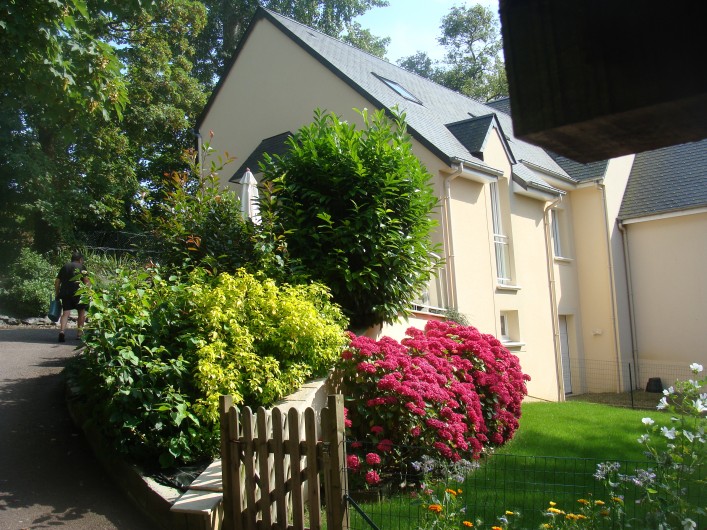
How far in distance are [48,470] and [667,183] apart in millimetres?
20355

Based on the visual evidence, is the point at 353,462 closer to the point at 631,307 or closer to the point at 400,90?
the point at 400,90

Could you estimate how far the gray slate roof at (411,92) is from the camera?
1498 cm

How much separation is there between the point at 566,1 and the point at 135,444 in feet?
19.5

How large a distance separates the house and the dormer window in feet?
0.27

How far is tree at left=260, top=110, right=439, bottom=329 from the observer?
9211 mm

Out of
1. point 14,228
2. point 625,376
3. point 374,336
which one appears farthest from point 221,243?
point 14,228

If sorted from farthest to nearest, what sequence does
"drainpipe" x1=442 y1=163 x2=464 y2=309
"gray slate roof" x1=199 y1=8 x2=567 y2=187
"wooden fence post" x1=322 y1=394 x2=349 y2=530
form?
"gray slate roof" x1=199 y1=8 x2=567 y2=187 < "drainpipe" x1=442 y1=163 x2=464 y2=309 < "wooden fence post" x1=322 y1=394 x2=349 y2=530

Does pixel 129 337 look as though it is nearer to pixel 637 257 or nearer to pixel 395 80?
pixel 395 80

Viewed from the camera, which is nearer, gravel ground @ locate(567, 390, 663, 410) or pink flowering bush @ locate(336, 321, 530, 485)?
pink flowering bush @ locate(336, 321, 530, 485)

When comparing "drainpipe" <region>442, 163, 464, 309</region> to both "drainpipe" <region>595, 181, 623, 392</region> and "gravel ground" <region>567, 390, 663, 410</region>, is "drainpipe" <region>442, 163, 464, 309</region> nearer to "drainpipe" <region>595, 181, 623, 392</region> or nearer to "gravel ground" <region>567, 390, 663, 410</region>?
"gravel ground" <region>567, 390, 663, 410</region>

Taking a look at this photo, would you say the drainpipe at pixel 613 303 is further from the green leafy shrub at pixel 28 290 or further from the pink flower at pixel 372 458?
the pink flower at pixel 372 458

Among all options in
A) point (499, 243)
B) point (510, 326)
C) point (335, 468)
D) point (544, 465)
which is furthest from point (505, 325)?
point (335, 468)

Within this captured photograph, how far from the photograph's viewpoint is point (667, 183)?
2212 cm

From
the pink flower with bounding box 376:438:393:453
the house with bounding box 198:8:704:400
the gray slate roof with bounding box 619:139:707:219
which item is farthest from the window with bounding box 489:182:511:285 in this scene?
the pink flower with bounding box 376:438:393:453
